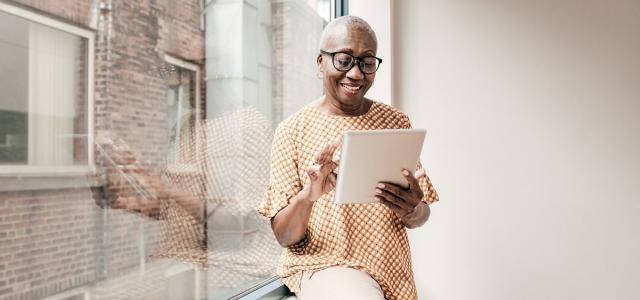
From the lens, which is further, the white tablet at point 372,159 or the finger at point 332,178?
the finger at point 332,178

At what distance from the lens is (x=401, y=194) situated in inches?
56.7

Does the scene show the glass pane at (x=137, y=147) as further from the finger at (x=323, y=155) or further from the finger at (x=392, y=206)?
the finger at (x=392, y=206)

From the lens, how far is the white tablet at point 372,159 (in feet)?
4.19

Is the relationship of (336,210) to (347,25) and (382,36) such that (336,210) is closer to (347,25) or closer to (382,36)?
(347,25)

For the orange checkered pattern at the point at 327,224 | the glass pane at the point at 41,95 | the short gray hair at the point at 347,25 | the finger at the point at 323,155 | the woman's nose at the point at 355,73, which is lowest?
the orange checkered pattern at the point at 327,224

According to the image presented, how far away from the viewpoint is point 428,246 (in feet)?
9.11

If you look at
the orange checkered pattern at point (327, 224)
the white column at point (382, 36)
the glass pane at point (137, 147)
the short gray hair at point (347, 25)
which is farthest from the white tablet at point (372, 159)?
the white column at point (382, 36)

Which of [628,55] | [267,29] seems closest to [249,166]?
[267,29]

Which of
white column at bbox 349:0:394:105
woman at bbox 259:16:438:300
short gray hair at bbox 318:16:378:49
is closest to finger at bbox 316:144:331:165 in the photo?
woman at bbox 259:16:438:300

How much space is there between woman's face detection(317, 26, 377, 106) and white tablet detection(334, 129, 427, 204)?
299 mm

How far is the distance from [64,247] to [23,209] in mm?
150

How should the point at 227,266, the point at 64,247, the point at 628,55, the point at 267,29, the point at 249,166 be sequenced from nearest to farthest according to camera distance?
1. the point at 64,247
2. the point at 227,266
3. the point at 249,166
4. the point at 267,29
5. the point at 628,55

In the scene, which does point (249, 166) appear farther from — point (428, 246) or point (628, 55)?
point (628, 55)

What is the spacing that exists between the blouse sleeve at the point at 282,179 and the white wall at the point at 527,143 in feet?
4.43
